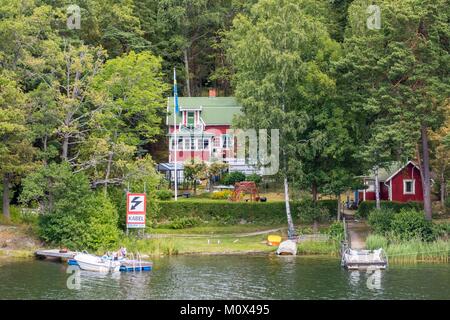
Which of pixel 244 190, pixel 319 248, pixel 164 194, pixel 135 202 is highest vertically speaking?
pixel 244 190

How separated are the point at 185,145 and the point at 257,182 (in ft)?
37.9

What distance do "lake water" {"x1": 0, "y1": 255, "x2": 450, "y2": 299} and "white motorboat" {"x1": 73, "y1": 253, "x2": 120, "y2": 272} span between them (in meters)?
1.11

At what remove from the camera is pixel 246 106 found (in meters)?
65.3

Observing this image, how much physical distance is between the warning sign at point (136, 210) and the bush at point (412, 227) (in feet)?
60.3

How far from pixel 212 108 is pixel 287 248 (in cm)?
3086

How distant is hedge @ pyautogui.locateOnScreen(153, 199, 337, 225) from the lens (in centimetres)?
7031

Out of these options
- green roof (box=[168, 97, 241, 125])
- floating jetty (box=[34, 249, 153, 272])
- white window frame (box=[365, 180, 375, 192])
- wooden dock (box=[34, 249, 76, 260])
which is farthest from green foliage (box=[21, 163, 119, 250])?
green roof (box=[168, 97, 241, 125])

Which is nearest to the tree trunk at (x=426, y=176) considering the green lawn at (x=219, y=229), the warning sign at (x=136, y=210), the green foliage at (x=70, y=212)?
the green lawn at (x=219, y=229)

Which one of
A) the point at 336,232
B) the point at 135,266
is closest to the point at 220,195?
the point at 336,232

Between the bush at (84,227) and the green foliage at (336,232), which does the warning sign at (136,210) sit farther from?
the green foliage at (336,232)

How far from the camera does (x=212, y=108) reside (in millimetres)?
88312

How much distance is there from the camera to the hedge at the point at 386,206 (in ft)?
224

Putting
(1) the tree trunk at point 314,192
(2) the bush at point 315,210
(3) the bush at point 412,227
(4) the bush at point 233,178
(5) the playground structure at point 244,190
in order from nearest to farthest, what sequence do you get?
(3) the bush at point 412,227 → (2) the bush at point 315,210 → (1) the tree trunk at point 314,192 → (5) the playground structure at point 244,190 → (4) the bush at point 233,178

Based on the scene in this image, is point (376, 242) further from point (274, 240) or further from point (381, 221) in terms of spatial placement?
point (274, 240)
